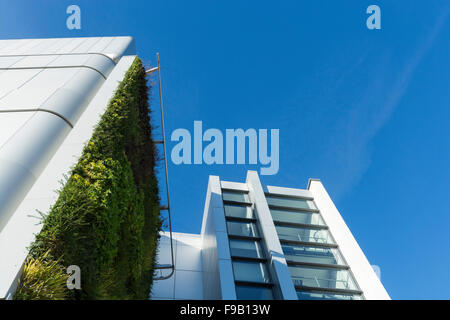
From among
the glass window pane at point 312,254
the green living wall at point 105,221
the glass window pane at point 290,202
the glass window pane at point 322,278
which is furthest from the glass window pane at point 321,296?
the green living wall at point 105,221

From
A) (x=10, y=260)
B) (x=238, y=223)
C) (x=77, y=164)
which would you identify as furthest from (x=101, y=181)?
(x=238, y=223)

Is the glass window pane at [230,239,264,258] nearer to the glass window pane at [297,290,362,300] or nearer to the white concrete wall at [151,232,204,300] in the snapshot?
the glass window pane at [297,290,362,300]

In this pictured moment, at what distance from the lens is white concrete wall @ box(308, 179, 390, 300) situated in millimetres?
16109

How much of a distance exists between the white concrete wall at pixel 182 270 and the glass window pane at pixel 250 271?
10.8 feet

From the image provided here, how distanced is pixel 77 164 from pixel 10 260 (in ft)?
7.86

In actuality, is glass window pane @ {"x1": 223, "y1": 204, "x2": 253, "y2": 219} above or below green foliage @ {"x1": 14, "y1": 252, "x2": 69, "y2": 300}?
above

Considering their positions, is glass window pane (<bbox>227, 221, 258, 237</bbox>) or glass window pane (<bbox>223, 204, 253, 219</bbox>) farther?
glass window pane (<bbox>223, 204, 253, 219</bbox>)

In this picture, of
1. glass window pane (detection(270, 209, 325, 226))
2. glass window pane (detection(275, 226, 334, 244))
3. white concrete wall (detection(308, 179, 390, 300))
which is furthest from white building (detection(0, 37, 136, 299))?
white concrete wall (detection(308, 179, 390, 300))

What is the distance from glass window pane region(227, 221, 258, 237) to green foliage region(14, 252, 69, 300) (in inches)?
598

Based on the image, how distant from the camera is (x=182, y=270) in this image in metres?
19.6

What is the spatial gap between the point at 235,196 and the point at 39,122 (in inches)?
660

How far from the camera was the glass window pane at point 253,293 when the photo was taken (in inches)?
587

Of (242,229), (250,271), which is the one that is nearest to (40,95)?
(250,271)
